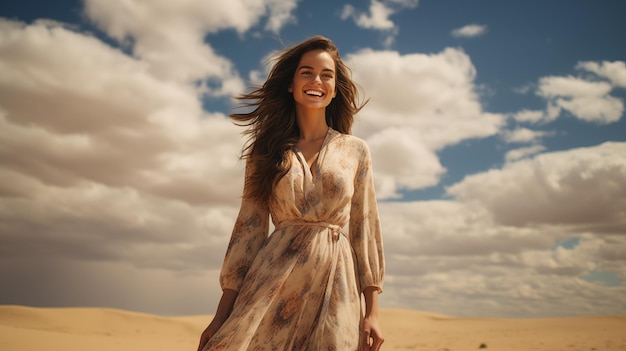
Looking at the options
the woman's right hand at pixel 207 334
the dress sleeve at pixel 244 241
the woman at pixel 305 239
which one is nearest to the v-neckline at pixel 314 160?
the woman at pixel 305 239

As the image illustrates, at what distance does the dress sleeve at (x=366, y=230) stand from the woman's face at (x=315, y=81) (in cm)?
43

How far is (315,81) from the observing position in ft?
10.1

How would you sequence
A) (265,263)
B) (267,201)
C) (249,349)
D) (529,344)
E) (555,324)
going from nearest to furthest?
(249,349), (265,263), (267,201), (529,344), (555,324)

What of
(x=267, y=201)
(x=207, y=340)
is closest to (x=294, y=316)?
(x=207, y=340)

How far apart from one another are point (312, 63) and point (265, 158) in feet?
2.20

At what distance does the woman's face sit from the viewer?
309 cm

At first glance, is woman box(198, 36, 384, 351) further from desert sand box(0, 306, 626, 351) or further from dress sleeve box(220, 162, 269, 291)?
desert sand box(0, 306, 626, 351)

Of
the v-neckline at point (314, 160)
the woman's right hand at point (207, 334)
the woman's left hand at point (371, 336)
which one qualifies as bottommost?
the woman's right hand at point (207, 334)

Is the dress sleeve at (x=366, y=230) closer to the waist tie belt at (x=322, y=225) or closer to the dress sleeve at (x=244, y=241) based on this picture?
the waist tie belt at (x=322, y=225)

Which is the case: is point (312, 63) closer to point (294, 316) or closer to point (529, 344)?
point (294, 316)

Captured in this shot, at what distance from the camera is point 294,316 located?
2576 millimetres

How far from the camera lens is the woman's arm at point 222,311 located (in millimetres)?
2644

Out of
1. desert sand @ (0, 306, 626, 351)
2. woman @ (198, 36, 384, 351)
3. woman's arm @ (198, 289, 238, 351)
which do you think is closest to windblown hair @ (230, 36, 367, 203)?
woman @ (198, 36, 384, 351)

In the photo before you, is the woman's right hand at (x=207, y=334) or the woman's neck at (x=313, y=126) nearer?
the woman's right hand at (x=207, y=334)
